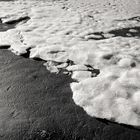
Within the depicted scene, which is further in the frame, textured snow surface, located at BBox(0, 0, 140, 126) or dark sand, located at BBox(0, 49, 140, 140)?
textured snow surface, located at BBox(0, 0, 140, 126)

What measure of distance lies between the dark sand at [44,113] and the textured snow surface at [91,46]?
0.10 metres

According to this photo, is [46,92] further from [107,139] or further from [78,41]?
[78,41]

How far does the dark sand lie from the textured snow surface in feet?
0.33

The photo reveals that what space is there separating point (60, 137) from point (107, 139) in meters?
0.37

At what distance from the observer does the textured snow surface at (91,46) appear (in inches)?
84.4

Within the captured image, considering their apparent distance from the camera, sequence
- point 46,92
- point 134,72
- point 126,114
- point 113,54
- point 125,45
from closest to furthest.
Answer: point 126,114, point 46,92, point 134,72, point 113,54, point 125,45

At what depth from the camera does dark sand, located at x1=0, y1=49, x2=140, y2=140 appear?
181cm

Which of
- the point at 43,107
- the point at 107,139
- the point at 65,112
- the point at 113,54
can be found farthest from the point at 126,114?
the point at 113,54

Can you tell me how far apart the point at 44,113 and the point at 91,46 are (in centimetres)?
160

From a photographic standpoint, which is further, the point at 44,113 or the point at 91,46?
the point at 91,46

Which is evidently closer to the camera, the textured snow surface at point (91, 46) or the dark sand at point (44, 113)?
the dark sand at point (44, 113)

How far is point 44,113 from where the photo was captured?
204cm

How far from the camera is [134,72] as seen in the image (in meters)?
2.58

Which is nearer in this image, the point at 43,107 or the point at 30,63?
the point at 43,107
